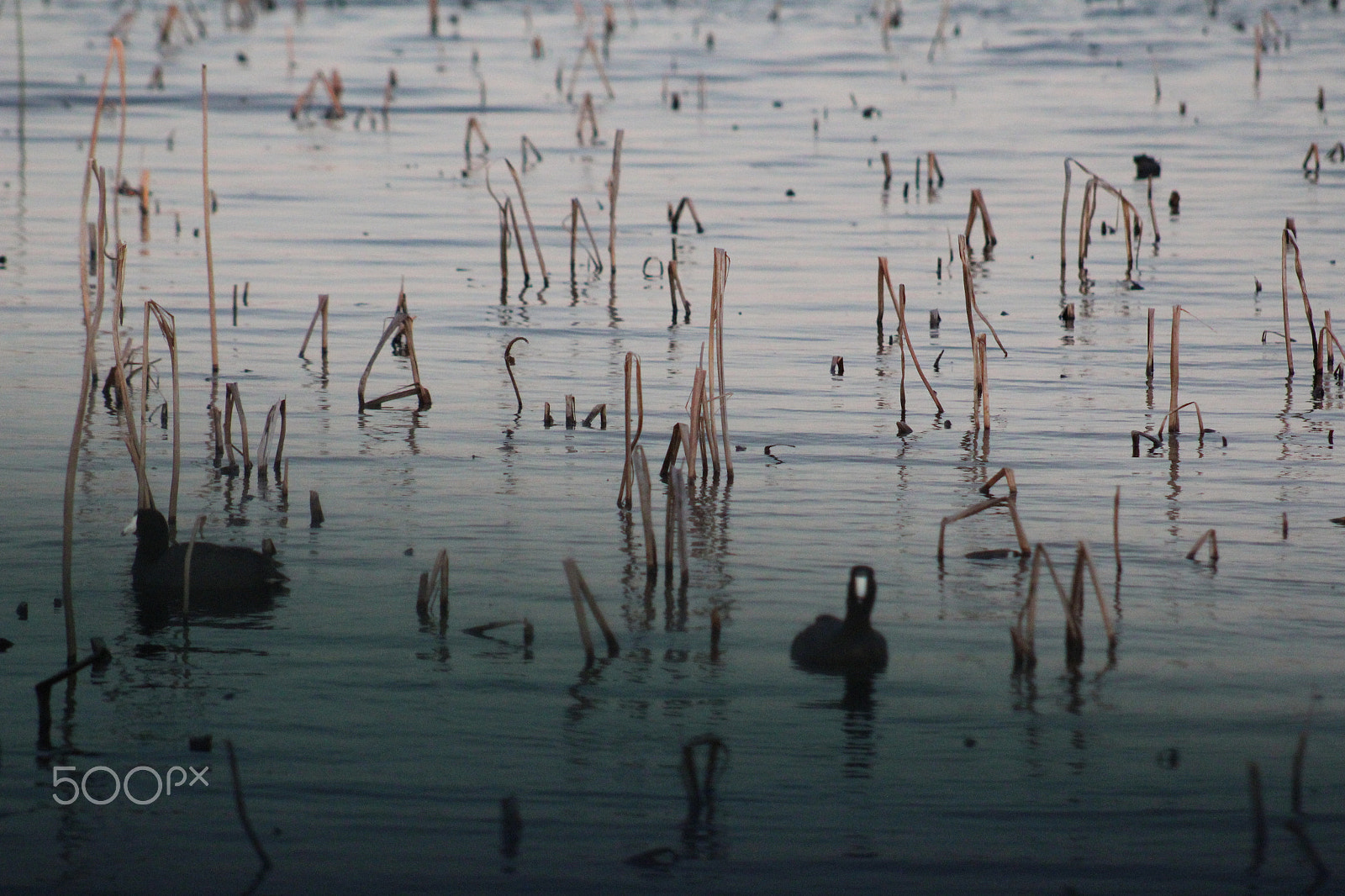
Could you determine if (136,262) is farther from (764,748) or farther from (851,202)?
(764,748)

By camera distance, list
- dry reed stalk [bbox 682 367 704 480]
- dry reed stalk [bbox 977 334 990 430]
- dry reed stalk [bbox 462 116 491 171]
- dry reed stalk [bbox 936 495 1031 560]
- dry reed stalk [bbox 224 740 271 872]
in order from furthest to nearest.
Answer: dry reed stalk [bbox 462 116 491 171], dry reed stalk [bbox 977 334 990 430], dry reed stalk [bbox 682 367 704 480], dry reed stalk [bbox 936 495 1031 560], dry reed stalk [bbox 224 740 271 872]

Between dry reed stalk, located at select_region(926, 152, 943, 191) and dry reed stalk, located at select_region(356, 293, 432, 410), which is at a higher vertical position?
dry reed stalk, located at select_region(926, 152, 943, 191)

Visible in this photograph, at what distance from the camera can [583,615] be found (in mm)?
4375

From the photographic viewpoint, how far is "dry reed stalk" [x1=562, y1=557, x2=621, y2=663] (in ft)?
14.3

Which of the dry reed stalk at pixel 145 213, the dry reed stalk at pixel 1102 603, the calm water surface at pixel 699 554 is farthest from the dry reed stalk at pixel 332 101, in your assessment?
the dry reed stalk at pixel 1102 603

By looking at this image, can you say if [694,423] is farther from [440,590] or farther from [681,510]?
[440,590]

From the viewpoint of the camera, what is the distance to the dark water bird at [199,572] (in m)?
4.89

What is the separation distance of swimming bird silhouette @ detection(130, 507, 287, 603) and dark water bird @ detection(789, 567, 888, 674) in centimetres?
171

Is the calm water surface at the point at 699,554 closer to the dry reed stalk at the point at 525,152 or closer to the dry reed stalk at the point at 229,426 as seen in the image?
the dry reed stalk at the point at 229,426

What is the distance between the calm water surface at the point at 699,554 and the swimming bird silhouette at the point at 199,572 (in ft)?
0.50

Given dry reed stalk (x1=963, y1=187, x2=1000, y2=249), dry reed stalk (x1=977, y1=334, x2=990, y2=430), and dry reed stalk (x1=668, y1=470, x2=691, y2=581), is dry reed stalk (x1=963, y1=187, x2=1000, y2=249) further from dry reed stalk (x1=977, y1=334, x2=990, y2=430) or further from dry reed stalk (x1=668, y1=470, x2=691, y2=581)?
dry reed stalk (x1=668, y1=470, x2=691, y2=581)

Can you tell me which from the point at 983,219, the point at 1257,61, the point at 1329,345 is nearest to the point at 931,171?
the point at 983,219

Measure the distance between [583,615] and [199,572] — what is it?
1327mm

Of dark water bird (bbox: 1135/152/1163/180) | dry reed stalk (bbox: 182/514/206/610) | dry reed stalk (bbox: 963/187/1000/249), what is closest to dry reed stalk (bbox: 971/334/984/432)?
dry reed stalk (bbox: 182/514/206/610)
